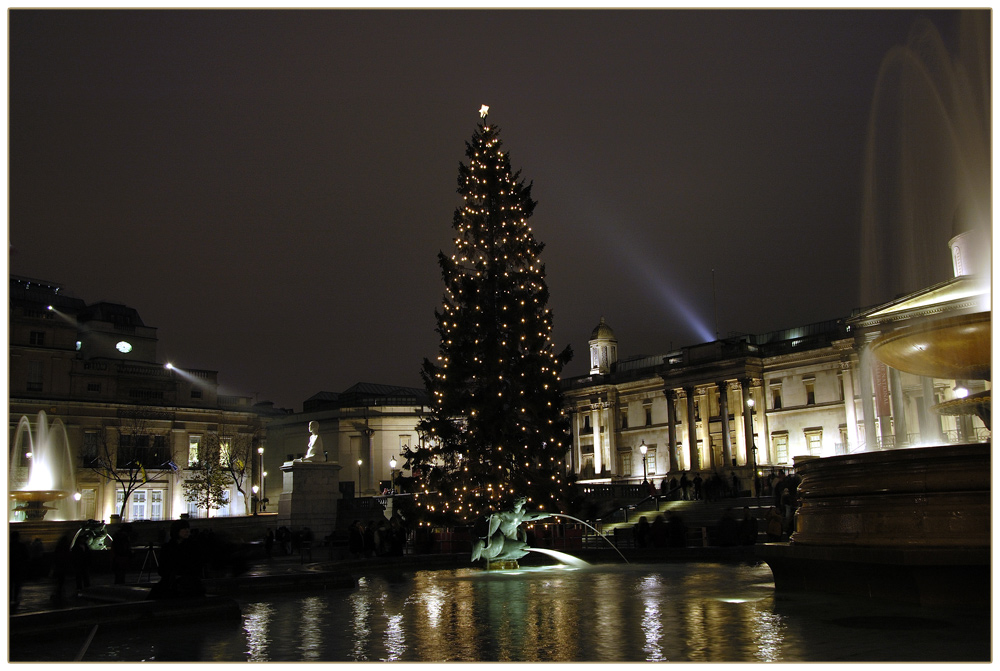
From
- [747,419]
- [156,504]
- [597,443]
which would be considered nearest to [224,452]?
[156,504]

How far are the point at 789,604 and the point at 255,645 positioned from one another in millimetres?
5450

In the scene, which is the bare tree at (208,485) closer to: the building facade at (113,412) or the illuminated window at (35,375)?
the building facade at (113,412)

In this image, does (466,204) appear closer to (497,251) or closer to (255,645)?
(497,251)

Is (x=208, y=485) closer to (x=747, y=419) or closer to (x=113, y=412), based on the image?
(x=113, y=412)

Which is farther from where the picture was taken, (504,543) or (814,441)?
(814,441)

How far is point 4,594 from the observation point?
6.68 metres

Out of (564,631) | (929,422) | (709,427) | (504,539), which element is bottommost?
(564,631)

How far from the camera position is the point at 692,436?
66375 mm

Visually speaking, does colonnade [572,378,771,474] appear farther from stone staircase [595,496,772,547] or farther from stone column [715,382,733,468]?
stone staircase [595,496,772,547]

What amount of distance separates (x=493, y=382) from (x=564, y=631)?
635 inches

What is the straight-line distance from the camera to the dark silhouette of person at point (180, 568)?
34.4ft

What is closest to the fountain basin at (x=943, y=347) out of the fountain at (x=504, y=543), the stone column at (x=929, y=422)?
the fountain at (x=504, y=543)

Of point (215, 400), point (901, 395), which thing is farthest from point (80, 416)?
point (901, 395)

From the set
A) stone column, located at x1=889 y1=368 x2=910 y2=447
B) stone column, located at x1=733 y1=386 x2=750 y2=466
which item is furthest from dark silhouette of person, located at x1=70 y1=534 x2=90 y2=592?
stone column, located at x1=733 y1=386 x2=750 y2=466
